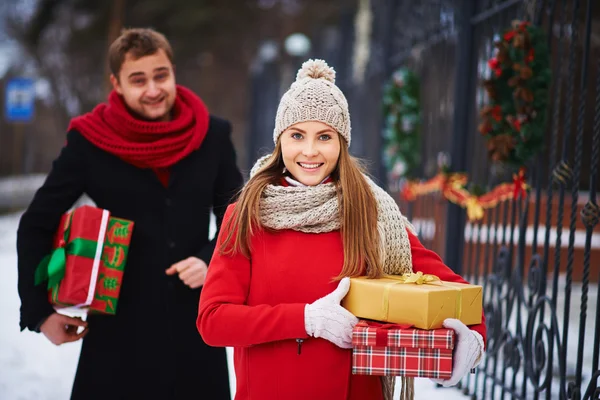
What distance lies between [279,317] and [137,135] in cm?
Answer: 136

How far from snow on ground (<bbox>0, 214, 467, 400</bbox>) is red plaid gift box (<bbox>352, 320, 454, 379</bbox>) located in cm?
305

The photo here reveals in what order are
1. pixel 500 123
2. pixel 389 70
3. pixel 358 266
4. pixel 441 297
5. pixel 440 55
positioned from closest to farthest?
pixel 441 297 → pixel 358 266 → pixel 500 123 → pixel 440 55 → pixel 389 70

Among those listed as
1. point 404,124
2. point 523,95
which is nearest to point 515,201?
point 523,95

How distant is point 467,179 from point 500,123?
108 cm

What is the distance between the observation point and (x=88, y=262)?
3.00 m

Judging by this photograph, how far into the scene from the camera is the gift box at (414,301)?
1.96 metres

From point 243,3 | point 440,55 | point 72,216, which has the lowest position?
point 72,216

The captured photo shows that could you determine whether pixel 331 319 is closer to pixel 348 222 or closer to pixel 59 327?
pixel 348 222

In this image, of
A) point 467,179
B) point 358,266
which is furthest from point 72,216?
point 467,179

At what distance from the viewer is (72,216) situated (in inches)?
120

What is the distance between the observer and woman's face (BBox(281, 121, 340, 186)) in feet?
7.45

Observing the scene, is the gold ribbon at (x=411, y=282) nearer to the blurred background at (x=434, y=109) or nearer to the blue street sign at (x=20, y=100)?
the blurred background at (x=434, y=109)

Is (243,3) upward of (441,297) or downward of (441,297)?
upward

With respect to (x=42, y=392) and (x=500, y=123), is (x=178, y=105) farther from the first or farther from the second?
(x=42, y=392)
